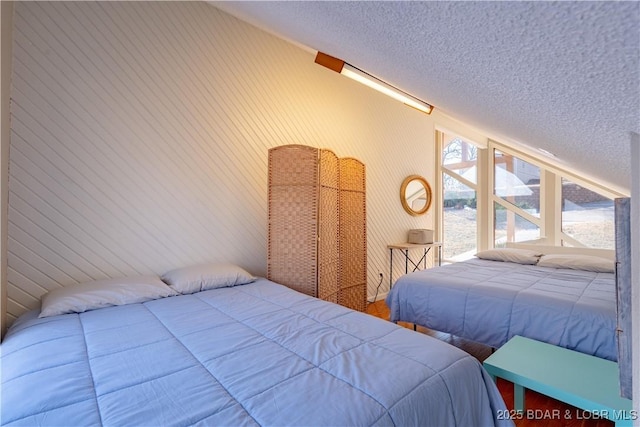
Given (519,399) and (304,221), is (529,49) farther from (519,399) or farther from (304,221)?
(304,221)

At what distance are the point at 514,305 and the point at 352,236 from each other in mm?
1645

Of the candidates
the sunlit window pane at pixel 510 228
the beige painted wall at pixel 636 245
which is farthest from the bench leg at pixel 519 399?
the sunlit window pane at pixel 510 228

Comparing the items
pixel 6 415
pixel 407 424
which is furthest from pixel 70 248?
pixel 407 424

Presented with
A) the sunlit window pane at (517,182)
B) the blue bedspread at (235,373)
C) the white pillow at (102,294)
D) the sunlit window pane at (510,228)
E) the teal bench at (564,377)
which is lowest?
the teal bench at (564,377)

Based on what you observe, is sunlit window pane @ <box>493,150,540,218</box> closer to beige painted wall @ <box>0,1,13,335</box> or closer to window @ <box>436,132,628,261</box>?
window @ <box>436,132,628,261</box>

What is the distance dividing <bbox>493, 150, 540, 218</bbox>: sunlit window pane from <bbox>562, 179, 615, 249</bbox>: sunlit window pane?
366mm

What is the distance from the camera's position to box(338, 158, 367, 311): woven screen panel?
3.26m

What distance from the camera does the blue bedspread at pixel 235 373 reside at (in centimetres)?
92

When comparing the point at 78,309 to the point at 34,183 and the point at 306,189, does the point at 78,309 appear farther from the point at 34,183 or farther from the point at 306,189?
the point at 306,189

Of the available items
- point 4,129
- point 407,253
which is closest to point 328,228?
point 407,253

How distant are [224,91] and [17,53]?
1422 mm

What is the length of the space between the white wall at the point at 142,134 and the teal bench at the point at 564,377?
7.47 feet

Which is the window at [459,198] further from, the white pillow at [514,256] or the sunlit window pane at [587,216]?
the white pillow at [514,256]

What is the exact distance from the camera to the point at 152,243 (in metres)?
2.48
